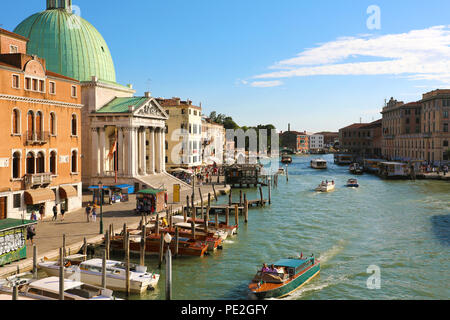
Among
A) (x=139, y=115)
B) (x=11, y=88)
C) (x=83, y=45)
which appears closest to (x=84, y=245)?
(x=11, y=88)

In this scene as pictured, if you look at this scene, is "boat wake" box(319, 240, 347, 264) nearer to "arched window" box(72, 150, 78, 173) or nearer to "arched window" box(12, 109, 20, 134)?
"arched window" box(72, 150, 78, 173)

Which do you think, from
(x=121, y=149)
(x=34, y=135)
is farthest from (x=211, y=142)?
(x=34, y=135)

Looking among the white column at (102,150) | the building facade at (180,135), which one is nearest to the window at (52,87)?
the white column at (102,150)

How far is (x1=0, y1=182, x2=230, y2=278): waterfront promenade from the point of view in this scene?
75.6ft

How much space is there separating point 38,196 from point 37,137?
4.45 metres

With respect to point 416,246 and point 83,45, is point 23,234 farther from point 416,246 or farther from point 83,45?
point 83,45

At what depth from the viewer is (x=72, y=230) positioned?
29.2m

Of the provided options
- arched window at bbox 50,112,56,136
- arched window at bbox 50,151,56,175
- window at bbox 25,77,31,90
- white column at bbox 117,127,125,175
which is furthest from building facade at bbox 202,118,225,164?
window at bbox 25,77,31,90

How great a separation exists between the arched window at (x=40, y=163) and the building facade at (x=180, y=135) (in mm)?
38605

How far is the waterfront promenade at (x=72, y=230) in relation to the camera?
75.6ft

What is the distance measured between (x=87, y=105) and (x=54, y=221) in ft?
78.0

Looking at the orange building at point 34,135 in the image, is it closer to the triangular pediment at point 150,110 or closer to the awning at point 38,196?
the awning at point 38,196
